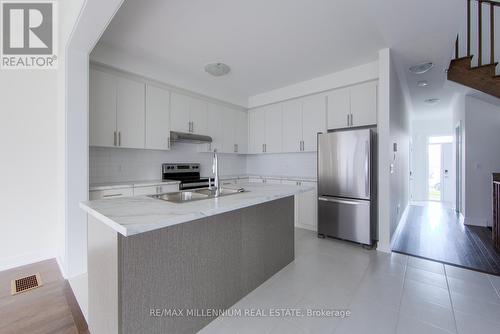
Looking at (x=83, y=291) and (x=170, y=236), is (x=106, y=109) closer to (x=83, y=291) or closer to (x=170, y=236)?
(x=83, y=291)

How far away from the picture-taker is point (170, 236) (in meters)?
1.36

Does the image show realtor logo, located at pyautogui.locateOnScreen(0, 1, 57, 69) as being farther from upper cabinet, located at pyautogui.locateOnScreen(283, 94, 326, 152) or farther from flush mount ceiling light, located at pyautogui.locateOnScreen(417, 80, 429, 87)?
flush mount ceiling light, located at pyautogui.locateOnScreen(417, 80, 429, 87)

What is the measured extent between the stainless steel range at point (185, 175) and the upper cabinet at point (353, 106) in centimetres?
242

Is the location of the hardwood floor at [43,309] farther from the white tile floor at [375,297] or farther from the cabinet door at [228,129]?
the cabinet door at [228,129]

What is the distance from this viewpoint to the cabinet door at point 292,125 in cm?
418

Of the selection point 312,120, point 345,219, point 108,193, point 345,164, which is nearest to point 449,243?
point 345,219

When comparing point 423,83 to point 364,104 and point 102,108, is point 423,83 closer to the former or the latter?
point 364,104

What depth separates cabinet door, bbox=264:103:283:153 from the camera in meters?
4.48

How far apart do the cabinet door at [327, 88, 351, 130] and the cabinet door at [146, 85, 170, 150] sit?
271cm

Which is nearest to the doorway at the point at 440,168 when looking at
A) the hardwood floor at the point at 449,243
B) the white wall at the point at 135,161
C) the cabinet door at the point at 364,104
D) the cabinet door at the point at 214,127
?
the hardwood floor at the point at 449,243

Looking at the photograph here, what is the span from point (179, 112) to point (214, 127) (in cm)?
80

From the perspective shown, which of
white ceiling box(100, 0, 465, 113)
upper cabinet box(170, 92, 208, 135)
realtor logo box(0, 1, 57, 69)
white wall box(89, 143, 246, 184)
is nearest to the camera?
white ceiling box(100, 0, 465, 113)

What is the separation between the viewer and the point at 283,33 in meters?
2.51

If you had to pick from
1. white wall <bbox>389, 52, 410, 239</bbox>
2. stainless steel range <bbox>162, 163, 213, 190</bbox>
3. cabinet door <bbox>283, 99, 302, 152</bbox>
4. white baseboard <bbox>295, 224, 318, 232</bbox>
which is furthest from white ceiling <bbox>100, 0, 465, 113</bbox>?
white baseboard <bbox>295, 224, 318, 232</bbox>
